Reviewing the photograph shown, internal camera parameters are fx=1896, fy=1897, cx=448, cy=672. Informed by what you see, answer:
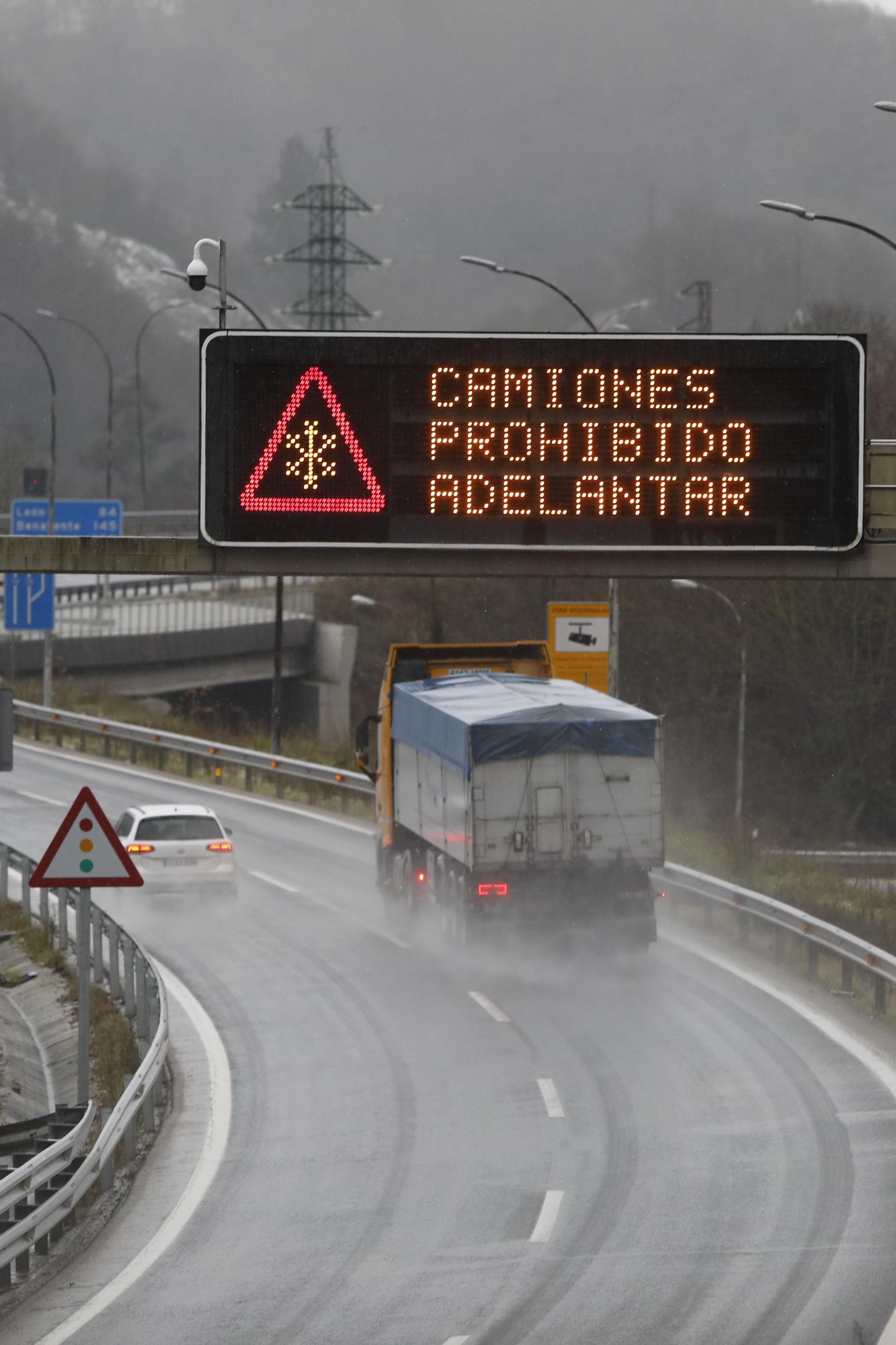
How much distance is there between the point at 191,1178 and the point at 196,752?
3025 centimetres

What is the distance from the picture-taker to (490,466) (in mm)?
10562

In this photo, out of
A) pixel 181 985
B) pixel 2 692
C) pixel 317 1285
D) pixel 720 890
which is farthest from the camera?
pixel 720 890

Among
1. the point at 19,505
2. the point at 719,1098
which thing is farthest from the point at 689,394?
the point at 19,505

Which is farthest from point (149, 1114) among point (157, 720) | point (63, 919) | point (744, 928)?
point (157, 720)

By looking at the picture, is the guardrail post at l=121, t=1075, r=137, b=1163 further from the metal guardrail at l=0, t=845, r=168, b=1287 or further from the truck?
the truck

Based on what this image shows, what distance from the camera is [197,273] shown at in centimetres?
1156

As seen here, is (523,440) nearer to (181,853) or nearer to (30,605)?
(181,853)

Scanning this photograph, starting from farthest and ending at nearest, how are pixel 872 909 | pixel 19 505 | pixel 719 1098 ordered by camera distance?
pixel 19 505 → pixel 872 909 → pixel 719 1098

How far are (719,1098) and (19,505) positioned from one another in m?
34.2

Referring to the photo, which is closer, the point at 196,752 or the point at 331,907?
the point at 331,907

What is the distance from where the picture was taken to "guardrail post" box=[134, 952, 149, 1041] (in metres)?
19.8

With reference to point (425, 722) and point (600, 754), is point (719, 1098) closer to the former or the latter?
point (600, 754)

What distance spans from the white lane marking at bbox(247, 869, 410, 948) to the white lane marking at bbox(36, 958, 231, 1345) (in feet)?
13.4

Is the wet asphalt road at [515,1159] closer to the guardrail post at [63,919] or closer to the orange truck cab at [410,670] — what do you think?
the guardrail post at [63,919]
